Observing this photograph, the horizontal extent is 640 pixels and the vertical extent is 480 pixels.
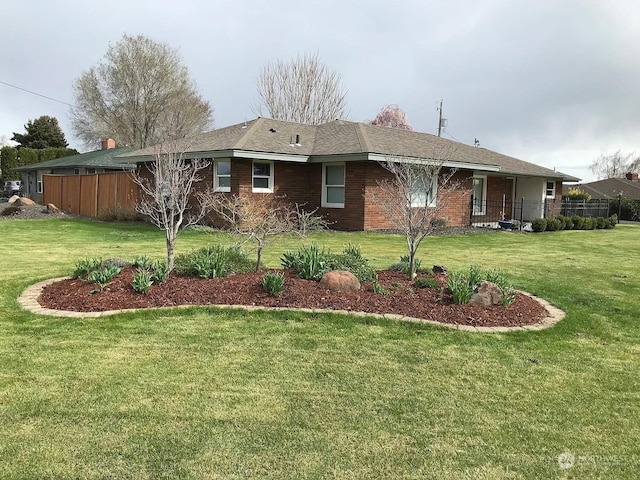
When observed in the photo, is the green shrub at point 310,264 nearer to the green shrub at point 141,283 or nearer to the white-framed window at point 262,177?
the green shrub at point 141,283

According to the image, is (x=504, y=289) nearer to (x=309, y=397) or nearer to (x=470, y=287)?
(x=470, y=287)

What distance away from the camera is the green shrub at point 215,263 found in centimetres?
687

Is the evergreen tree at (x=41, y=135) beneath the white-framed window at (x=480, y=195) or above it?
above

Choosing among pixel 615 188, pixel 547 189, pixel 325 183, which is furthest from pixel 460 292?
pixel 615 188

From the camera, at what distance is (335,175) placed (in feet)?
59.1

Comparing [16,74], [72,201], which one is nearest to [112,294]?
[72,201]

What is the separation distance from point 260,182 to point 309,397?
14.2 metres

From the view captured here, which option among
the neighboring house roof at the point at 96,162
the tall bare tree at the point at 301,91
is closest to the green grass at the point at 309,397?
the neighboring house roof at the point at 96,162

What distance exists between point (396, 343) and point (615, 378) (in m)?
1.90

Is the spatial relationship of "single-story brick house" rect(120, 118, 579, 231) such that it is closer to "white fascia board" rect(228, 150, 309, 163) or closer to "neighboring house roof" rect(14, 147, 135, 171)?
"white fascia board" rect(228, 150, 309, 163)

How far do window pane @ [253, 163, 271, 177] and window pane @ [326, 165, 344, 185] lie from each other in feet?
7.39

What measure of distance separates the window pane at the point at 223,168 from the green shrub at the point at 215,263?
982 cm

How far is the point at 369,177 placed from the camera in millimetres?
16906

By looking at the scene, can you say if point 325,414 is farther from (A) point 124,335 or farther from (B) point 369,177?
(B) point 369,177
